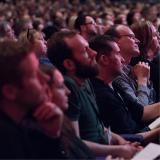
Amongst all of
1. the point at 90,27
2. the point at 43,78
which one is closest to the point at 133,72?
the point at 90,27

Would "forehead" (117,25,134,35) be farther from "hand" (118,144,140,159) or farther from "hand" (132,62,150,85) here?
"hand" (118,144,140,159)

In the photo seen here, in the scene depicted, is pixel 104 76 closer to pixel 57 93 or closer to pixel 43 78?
pixel 57 93

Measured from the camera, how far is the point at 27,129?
193 cm

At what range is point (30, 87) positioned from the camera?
186 cm

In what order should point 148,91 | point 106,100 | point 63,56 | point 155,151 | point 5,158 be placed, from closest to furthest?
point 5,158, point 155,151, point 63,56, point 106,100, point 148,91

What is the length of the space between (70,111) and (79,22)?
10.9 ft

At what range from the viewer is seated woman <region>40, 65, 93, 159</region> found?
82.7 inches

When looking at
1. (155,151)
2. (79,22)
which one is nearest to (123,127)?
(155,151)

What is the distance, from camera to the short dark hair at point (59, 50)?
267cm

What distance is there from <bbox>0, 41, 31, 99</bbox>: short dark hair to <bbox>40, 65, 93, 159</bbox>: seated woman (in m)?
0.22

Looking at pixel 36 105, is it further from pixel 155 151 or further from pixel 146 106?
pixel 146 106

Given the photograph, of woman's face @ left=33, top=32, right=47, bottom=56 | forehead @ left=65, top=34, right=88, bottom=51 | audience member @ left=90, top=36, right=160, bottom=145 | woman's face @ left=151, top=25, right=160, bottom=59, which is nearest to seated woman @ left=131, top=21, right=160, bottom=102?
woman's face @ left=151, top=25, right=160, bottom=59

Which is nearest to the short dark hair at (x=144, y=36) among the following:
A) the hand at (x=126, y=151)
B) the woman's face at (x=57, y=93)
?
the hand at (x=126, y=151)

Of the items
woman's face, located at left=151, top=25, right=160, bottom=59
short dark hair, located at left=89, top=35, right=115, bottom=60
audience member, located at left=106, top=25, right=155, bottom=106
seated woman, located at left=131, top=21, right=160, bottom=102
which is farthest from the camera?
woman's face, located at left=151, top=25, right=160, bottom=59
